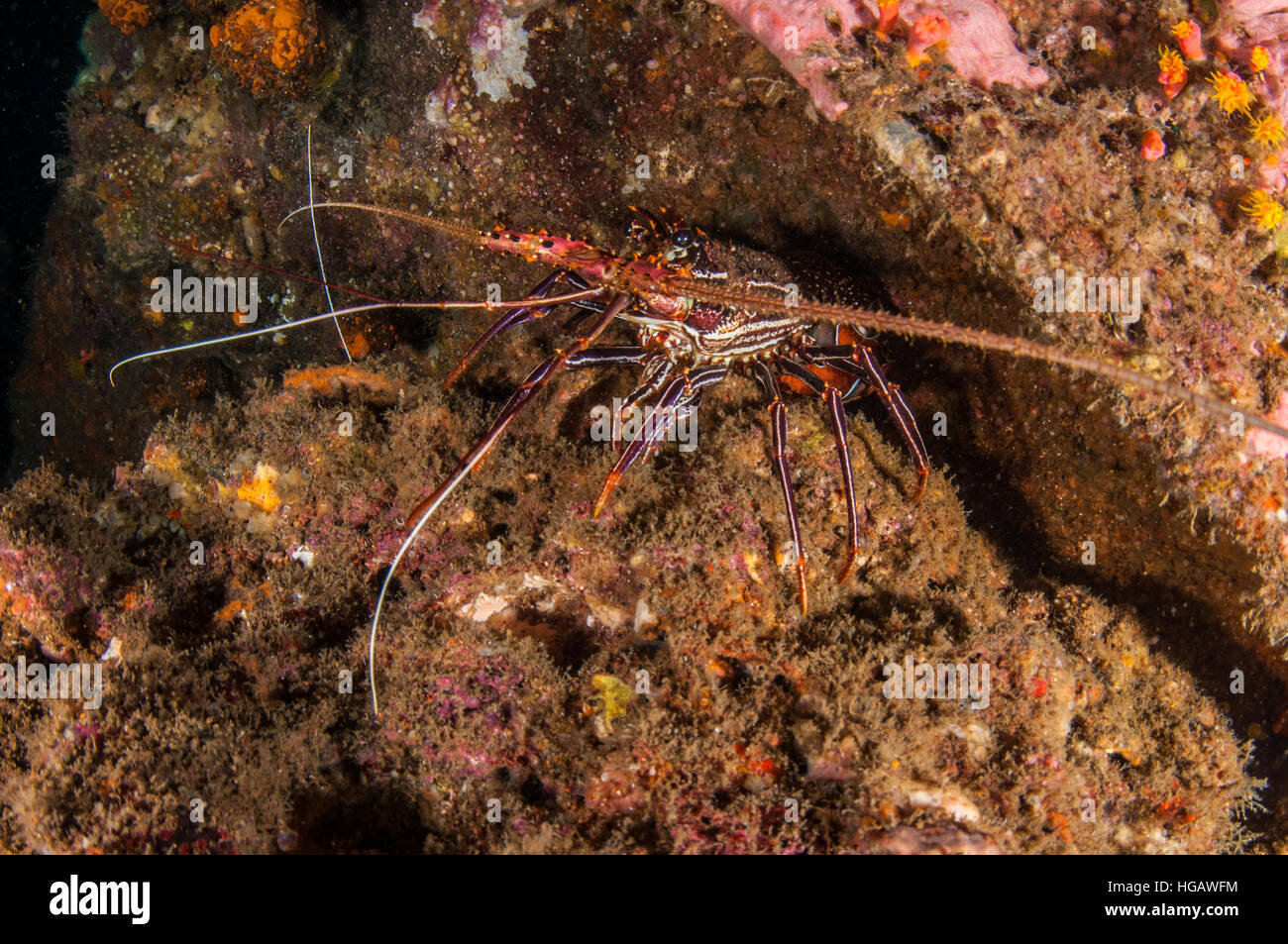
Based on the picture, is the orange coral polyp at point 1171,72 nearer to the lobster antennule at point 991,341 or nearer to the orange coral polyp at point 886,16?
the orange coral polyp at point 886,16

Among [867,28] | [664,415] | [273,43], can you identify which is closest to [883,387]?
[664,415]

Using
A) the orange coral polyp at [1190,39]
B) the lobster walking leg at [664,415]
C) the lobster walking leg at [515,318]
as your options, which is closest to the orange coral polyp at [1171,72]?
the orange coral polyp at [1190,39]

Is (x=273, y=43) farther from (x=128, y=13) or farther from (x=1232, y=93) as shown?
(x=1232, y=93)

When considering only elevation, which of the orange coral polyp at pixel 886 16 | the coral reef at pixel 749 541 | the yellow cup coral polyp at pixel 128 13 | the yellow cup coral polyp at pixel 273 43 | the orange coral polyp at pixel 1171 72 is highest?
the yellow cup coral polyp at pixel 128 13

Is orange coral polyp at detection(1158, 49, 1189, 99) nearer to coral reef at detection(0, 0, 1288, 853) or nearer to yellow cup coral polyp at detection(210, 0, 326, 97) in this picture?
coral reef at detection(0, 0, 1288, 853)

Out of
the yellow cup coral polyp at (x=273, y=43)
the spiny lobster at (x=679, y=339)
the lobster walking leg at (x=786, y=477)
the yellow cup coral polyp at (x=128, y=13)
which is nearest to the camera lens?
the lobster walking leg at (x=786, y=477)
